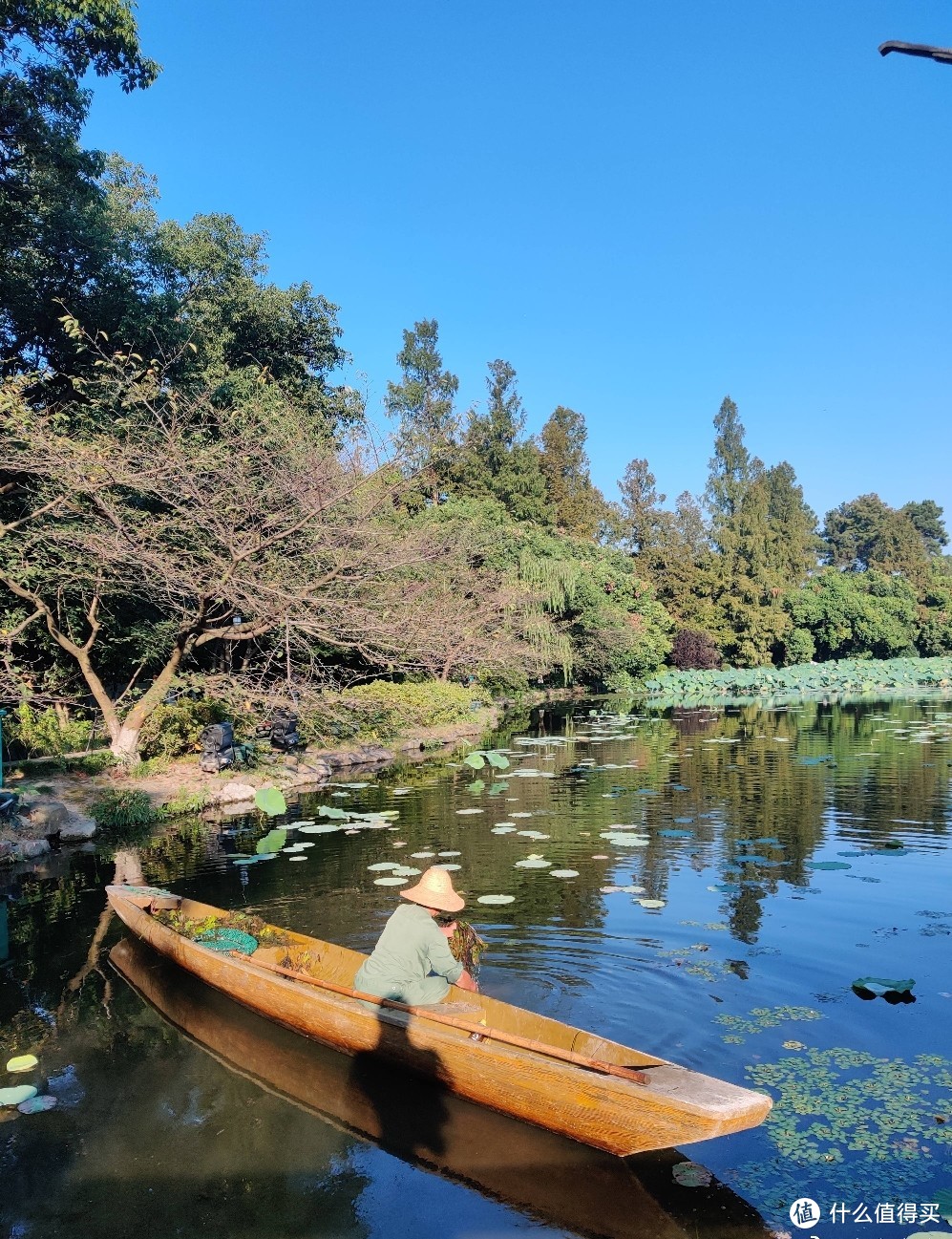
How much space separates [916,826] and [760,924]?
3.52m

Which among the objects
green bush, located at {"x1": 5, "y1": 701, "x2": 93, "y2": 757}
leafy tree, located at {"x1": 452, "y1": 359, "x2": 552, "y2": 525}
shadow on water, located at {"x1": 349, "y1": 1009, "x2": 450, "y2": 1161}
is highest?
leafy tree, located at {"x1": 452, "y1": 359, "x2": 552, "y2": 525}

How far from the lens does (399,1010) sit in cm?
372

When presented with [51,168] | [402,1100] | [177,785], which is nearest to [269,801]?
[177,785]

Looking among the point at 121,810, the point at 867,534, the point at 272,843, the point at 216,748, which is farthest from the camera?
the point at 867,534

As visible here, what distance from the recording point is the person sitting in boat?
389 centimetres

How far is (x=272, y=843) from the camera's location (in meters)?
8.16

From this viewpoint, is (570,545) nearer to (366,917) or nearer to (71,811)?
(71,811)

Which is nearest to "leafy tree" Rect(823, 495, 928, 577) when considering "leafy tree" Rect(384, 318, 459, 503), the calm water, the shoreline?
"leafy tree" Rect(384, 318, 459, 503)

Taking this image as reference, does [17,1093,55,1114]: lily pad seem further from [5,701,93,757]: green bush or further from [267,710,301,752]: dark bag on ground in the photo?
[267,710,301,752]: dark bag on ground

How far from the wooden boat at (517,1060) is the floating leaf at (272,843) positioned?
132 inches

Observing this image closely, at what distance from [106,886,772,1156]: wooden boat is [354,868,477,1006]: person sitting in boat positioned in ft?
0.37

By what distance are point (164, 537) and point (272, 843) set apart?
528 cm

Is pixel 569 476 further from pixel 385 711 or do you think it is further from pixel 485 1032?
pixel 485 1032

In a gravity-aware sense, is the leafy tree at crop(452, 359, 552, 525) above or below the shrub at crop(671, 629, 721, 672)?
above
